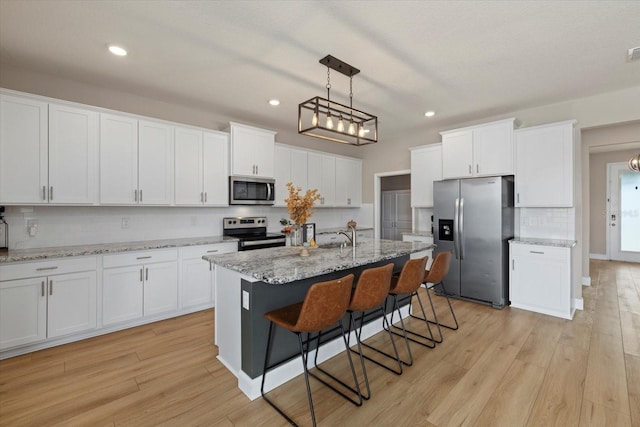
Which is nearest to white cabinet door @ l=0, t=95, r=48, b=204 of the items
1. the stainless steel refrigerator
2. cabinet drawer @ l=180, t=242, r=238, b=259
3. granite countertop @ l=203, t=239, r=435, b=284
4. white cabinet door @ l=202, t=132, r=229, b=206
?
cabinet drawer @ l=180, t=242, r=238, b=259

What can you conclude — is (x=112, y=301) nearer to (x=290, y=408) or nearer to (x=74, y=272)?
(x=74, y=272)

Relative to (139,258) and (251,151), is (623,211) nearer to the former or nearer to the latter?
(251,151)

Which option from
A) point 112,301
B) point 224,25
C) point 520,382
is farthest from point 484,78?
point 112,301

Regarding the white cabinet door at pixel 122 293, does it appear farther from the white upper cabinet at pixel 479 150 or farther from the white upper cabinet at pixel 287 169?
the white upper cabinet at pixel 479 150

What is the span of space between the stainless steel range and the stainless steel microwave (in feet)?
1.25

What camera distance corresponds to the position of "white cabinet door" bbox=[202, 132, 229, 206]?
13.3 feet

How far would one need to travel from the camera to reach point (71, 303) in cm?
288

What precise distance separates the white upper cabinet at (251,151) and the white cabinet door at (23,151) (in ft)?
6.64

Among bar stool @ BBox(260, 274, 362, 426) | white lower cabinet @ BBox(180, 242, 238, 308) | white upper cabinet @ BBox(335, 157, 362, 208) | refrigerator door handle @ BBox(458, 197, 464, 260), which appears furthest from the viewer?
white upper cabinet @ BBox(335, 157, 362, 208)

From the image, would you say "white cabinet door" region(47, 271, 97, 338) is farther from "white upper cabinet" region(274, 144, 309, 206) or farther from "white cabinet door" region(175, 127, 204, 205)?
"white upper cabinet" region(274, 144, 309, 206)

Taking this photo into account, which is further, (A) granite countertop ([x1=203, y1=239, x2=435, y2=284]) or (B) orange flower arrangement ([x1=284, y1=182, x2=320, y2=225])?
(B) orange flower arrangement ([x1=284, y1=182, x2=320, y2=225])

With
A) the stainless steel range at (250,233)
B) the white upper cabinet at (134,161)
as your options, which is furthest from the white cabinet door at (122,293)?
the stainless steel range at (250,233)

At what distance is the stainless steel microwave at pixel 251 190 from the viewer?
4270 mm

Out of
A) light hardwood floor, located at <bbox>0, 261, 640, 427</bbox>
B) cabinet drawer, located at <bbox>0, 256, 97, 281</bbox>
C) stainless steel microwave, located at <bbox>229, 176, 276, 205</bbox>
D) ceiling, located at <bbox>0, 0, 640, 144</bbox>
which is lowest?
light hardwood floor, located at <bbox>0, 261, 640, 427</bbox>
